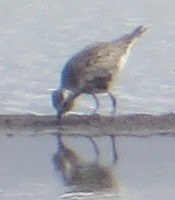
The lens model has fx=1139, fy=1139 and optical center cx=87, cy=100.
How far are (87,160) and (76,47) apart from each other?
11.4ft

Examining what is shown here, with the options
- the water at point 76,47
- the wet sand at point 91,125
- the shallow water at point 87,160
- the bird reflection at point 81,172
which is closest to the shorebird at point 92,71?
the water at point 76,47

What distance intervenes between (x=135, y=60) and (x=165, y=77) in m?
0.78

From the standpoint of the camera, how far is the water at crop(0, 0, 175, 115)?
10727mm

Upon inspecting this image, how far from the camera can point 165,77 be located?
448 inches

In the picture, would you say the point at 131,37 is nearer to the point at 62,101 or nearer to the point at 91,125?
the point at 62,101

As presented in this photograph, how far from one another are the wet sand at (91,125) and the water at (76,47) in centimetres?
29

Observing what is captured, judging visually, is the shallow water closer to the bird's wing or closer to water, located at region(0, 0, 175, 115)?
water, located at region(0, 0, 175, 115)

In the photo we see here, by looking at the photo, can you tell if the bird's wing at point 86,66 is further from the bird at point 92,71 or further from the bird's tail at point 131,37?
the bird's tail at point 131,37

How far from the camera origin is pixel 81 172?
8555mm

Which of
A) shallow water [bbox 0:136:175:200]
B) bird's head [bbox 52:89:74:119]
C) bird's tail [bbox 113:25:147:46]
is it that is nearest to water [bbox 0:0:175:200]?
shallow water [bbox 0:136:175:200]

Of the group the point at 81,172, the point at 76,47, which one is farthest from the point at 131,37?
the point at 81,172

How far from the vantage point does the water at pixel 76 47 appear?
1073 cm

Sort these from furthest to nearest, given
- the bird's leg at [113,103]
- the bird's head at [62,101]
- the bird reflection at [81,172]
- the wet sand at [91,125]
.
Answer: the bird's leg at [113,103]
the bird's head at [62,101]
the wet sand at [91,125]
the bird reflection at [81,172]

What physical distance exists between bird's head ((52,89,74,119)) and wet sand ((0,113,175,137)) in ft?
0.25
